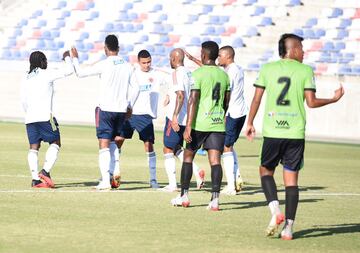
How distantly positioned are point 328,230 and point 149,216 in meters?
2.12

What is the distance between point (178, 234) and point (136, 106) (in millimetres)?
6091

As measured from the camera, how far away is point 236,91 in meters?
16.9

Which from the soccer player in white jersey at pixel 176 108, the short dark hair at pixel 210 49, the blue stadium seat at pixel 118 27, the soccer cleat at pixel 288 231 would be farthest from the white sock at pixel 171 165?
the blue stadium seat at pixel 118 27

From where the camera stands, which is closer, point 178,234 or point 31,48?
point 178,234

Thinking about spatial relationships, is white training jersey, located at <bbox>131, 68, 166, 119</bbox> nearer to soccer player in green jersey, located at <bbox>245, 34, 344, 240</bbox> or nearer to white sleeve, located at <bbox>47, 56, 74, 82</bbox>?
white sleeve, located at <bbox>47, 56, 74, 82</bbox>

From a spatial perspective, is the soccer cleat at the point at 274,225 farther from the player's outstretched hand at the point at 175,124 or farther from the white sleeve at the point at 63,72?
the white sleeve at the point at 63,72

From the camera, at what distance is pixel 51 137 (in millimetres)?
16312

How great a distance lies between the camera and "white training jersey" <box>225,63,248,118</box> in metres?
16.7

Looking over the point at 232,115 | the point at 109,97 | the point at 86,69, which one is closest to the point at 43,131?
the point at 109,97

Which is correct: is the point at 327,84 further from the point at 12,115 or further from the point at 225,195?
the point at 225,195

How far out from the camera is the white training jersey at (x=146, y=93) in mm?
17359

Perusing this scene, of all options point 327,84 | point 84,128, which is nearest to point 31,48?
point 84,128

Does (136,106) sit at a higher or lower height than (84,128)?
higher

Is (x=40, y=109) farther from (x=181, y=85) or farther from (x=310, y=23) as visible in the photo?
(x=310, y=23)
